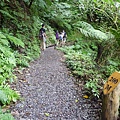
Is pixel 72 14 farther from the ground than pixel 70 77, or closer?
farther from the ground

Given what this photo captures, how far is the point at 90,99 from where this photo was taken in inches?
159

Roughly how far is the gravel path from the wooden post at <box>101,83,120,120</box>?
37 cm

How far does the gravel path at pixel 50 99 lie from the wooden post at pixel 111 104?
1.22ft

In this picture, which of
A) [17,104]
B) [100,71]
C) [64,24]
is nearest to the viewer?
[17,104]

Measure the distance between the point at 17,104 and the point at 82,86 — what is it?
177 centimetres

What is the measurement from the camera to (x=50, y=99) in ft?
12.7

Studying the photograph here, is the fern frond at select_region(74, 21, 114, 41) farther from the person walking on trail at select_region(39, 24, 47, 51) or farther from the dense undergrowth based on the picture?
the person walking on trail at select_region(39, 24, 47, 51)

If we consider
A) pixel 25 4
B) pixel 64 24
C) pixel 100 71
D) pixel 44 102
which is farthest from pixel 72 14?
pixel 44 102

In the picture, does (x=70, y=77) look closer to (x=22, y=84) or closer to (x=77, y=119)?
(x=22, y=84)

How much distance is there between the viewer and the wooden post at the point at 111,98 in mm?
2979

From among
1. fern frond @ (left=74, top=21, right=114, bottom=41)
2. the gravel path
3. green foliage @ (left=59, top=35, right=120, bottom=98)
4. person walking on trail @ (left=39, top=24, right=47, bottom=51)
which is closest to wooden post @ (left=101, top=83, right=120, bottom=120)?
the gravel path

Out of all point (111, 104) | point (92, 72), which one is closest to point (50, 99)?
point (111, 104)

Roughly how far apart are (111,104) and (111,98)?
0.35 ft

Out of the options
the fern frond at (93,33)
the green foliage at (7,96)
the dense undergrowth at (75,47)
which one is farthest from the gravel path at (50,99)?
the fern frond at (93,33)
